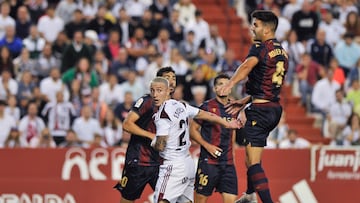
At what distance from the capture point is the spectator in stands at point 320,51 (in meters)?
25.7

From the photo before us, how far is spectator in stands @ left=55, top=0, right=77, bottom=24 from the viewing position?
2511 centimetres

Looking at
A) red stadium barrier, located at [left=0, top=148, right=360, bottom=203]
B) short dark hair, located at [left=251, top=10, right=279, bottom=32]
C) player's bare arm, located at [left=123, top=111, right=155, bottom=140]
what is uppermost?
short dark hair, located at [left=251, top=10, right=279, bottom=32]

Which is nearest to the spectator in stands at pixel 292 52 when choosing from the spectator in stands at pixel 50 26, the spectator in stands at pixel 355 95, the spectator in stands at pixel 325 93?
the spectator in stands at pixel 325 93

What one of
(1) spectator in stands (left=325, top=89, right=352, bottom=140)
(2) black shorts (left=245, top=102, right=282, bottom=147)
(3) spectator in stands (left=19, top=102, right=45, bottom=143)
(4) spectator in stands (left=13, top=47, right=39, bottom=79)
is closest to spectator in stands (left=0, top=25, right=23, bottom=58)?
(4) spectator in stands (left=13, top=47, right=39, bottom=79)

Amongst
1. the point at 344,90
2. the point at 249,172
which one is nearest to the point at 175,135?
the point at 249,172

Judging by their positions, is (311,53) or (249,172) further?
(311,53)

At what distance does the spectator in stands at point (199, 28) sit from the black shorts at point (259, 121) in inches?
432

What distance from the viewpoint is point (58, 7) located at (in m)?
25.2

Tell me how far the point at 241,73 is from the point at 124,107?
28.5 ft

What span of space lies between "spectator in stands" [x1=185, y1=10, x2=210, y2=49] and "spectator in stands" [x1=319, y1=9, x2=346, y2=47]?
8.78 feet

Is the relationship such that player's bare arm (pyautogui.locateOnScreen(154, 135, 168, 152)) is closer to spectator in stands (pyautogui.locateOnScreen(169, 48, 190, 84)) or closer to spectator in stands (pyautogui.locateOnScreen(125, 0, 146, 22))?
spectator in stands (pyautogui.locateOnScreen(169, 48, 190, 84))

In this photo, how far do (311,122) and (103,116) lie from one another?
4799 mm

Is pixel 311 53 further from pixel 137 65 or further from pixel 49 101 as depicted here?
pixel 49 101

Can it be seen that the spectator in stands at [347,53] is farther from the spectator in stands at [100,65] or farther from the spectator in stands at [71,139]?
the spectator in stands at [71,139]
